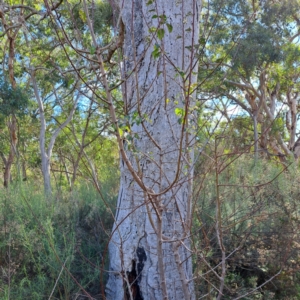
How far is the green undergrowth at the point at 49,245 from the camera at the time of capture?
3398 millimetres

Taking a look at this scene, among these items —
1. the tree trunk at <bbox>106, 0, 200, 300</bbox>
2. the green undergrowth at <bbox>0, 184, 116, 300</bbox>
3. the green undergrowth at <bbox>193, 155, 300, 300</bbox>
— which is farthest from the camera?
the green undergrowth at <bbox>193, 155, 300, 300</bbox>

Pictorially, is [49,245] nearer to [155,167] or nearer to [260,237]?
[155,167]

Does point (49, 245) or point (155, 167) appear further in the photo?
point (49, 245)

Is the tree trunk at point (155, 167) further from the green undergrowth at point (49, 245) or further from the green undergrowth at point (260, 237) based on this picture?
the green undergrowth at point (260, 237)

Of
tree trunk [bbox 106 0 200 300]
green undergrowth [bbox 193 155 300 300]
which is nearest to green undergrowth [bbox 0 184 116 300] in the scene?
tree trunk [bbox 106 0 200 300]

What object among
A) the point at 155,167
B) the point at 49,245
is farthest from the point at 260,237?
the point at 49,245

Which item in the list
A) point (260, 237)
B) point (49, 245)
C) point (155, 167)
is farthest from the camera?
point (260, 237)

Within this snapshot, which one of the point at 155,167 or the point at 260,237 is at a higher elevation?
the point at 155,167

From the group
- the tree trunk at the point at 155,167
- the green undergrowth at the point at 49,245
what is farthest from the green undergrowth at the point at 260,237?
the green undergrowth at the point at 49,245

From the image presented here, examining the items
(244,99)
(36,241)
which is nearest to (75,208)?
(36,241)

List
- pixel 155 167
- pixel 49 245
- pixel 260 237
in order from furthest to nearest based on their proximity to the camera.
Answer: pixel 260 237 → pixel 49 245 → pixel 155 167

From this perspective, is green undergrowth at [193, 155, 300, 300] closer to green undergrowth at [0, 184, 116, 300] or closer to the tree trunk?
the tree trunk

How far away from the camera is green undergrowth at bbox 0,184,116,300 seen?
11.1ft

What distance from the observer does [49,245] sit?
346 cm
